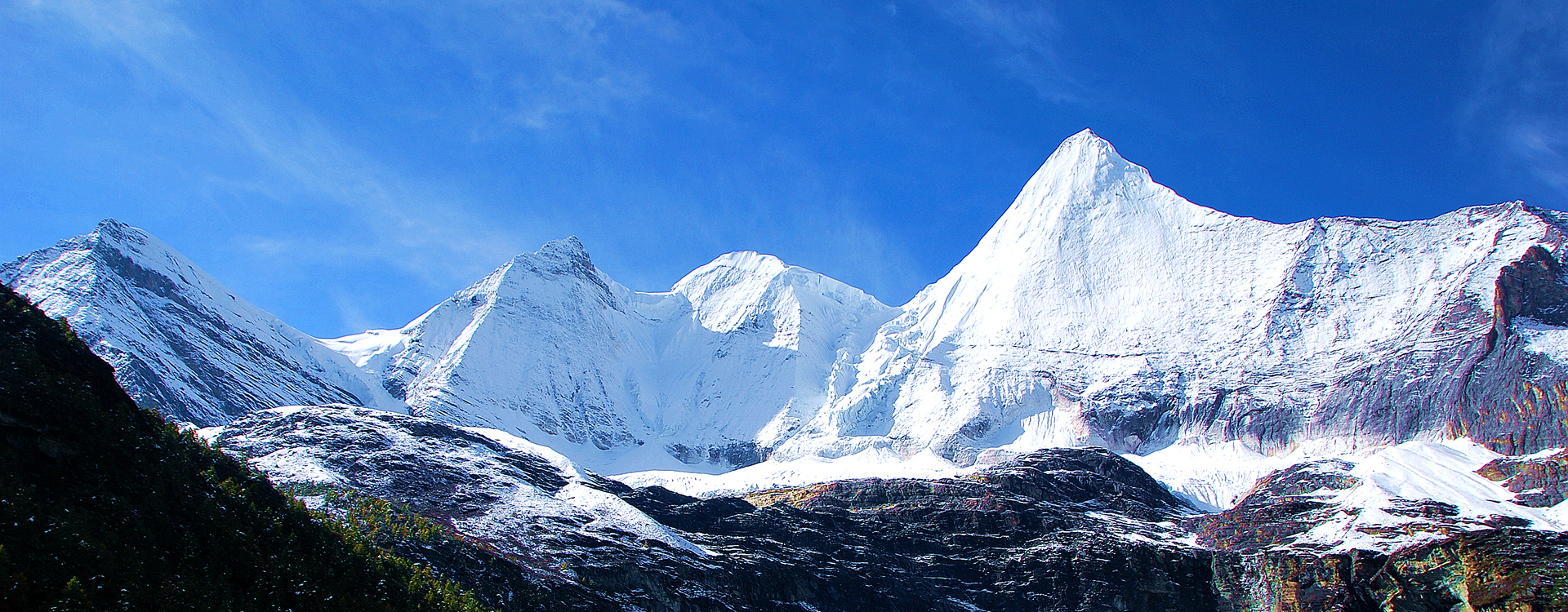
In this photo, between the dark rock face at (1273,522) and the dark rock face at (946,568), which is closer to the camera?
the dark rock face at (946,568)

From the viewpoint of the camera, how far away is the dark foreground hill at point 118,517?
60.4 metres

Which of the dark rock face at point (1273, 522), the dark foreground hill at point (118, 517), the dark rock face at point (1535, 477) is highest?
the dark rock face at point (1535, 477)

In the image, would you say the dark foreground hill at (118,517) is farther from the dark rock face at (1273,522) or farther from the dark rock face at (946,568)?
the dark rock face at (1273,522)

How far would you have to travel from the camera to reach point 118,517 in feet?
225

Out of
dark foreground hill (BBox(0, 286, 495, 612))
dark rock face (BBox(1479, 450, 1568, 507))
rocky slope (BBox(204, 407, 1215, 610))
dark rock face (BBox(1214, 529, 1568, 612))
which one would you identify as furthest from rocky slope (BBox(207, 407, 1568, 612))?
dark foreground hill (BBox(0, 286, 495, 612))

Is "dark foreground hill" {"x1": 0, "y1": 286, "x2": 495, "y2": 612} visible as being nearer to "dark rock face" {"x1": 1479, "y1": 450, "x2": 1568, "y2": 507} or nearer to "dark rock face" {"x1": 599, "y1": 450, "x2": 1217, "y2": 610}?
"dark rock face" {"x1": 599, "y1": 450, "x2": 1217, "y2": 610}

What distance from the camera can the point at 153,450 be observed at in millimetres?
78250

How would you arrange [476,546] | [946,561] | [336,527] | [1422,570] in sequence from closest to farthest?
[336,527] → [476,546] → [1422,570] → [946,561]

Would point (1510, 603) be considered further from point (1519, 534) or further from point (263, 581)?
point (263, 581)

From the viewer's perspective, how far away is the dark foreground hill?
60375 millimetres

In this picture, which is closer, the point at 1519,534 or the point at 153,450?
the point at 153,450

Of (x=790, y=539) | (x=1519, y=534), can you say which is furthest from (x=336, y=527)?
(x=1519, y=534)

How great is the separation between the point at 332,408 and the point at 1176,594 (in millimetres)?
161378

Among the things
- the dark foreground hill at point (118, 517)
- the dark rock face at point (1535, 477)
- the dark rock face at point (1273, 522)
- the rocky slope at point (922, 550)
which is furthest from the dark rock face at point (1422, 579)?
the dark foreground hill at point (118, 517)
